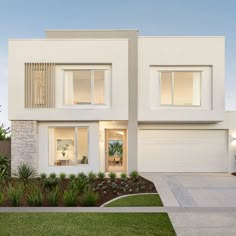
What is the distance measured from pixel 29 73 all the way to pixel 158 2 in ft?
40.2

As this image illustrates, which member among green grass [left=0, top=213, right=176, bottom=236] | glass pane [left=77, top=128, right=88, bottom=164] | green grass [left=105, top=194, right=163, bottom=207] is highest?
glass pane [left=77, top=128, right=88, bottom=164]

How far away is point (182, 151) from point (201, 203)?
7.55m

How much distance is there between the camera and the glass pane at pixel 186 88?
15453mm

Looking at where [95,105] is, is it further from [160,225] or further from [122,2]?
[122,2]

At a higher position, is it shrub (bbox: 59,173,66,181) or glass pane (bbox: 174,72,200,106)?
glass pane (bbox: 174,72,200,106)

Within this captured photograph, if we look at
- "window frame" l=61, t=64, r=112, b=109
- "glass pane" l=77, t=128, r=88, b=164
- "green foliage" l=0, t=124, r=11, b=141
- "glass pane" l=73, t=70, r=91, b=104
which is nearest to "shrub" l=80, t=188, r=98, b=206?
"glass pane" l=77, t=128, r=88, b=164

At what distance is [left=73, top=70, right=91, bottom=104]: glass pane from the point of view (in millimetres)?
14711

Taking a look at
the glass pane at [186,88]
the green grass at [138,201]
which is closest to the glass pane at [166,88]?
the glass pane at [186,88]

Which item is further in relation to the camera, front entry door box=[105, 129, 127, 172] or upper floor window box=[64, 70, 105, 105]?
front entry door box=[105, 129, 127, 172]

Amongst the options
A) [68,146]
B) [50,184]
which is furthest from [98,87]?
[50,184]

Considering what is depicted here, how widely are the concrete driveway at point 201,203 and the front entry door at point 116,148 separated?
141 inches

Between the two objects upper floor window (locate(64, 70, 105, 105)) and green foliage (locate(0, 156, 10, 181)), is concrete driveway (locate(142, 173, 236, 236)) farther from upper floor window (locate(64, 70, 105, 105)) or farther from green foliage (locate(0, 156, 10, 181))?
green foliage (locate(0, 156, 10, 181))

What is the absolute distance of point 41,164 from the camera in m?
14.5

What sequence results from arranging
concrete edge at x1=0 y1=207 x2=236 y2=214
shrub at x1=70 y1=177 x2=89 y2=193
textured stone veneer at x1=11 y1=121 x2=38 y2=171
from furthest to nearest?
textured stone veneer at x1=11 y1=121 x2=38 y2=171 → shrub at x1=70 y1=177 x2=89 y2=193 → concrete edge at x1=0 y1=207 x2=236 y2=214
